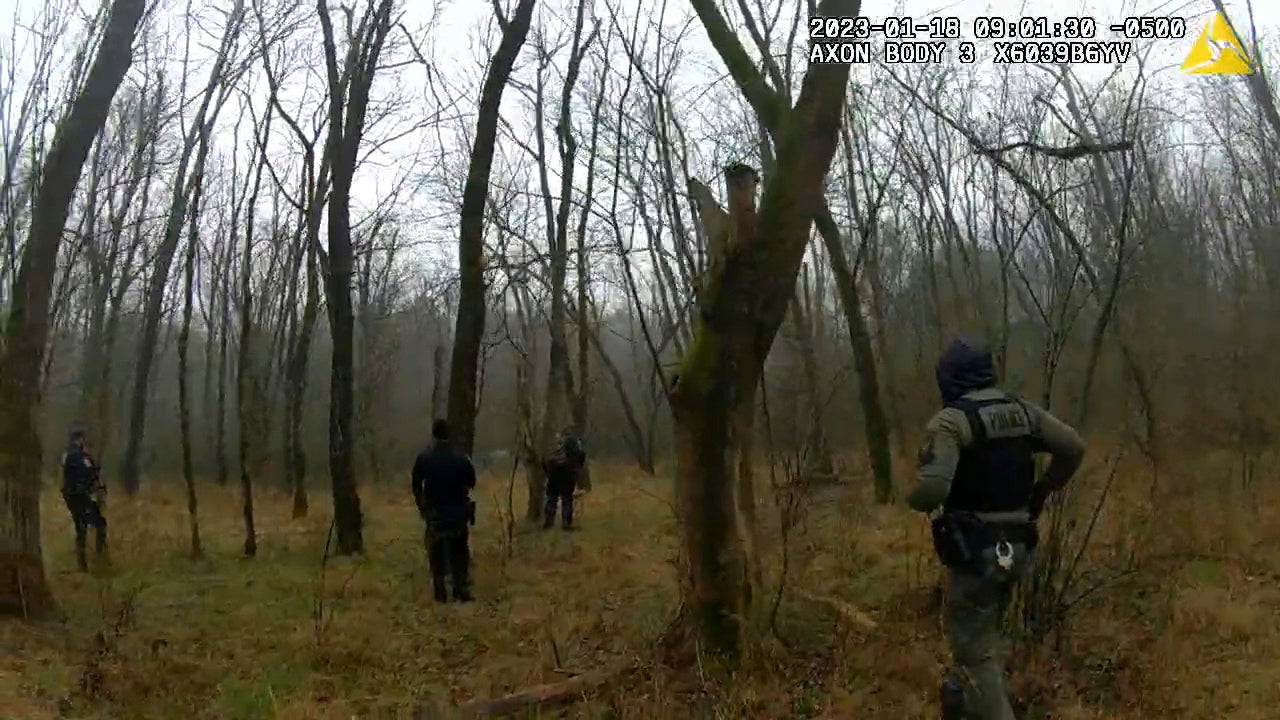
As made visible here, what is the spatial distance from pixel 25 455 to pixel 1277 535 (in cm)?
1017

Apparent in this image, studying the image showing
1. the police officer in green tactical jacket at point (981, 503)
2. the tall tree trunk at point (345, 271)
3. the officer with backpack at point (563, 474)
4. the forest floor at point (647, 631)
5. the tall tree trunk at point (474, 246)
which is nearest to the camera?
the police officer in green tactical jacket at point (981, 503)

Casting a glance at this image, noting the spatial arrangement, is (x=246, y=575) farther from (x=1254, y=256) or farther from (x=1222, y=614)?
(x=1254, y=256)

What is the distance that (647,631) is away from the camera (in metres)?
6.21

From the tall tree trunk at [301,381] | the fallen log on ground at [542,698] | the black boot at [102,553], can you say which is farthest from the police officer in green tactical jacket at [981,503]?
the tall tree trunk at [301,381]

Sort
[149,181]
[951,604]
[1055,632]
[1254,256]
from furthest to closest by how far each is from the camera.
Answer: [1254,256]
[149,181]
[1055,632]
[951,604]

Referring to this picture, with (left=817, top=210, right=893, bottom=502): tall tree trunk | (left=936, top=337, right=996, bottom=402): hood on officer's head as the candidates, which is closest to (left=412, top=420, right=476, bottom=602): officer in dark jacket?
(left=817, top=210, right=893, bottom=502): tall tree trunk

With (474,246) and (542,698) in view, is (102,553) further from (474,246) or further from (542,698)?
(542,698)

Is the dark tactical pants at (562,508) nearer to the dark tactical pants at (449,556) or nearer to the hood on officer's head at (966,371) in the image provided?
the dark tactical pants at (449,556)

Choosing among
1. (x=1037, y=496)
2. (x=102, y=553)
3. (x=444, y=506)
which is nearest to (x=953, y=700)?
(x=1037, y=496)

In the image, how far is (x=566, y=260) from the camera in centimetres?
1506

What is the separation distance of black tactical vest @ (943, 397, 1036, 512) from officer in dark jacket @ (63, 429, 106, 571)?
30.9 ft

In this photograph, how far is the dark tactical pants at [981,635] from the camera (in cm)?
388

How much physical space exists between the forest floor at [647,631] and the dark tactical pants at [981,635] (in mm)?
875

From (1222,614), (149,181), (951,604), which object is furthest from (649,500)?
(149,181)
